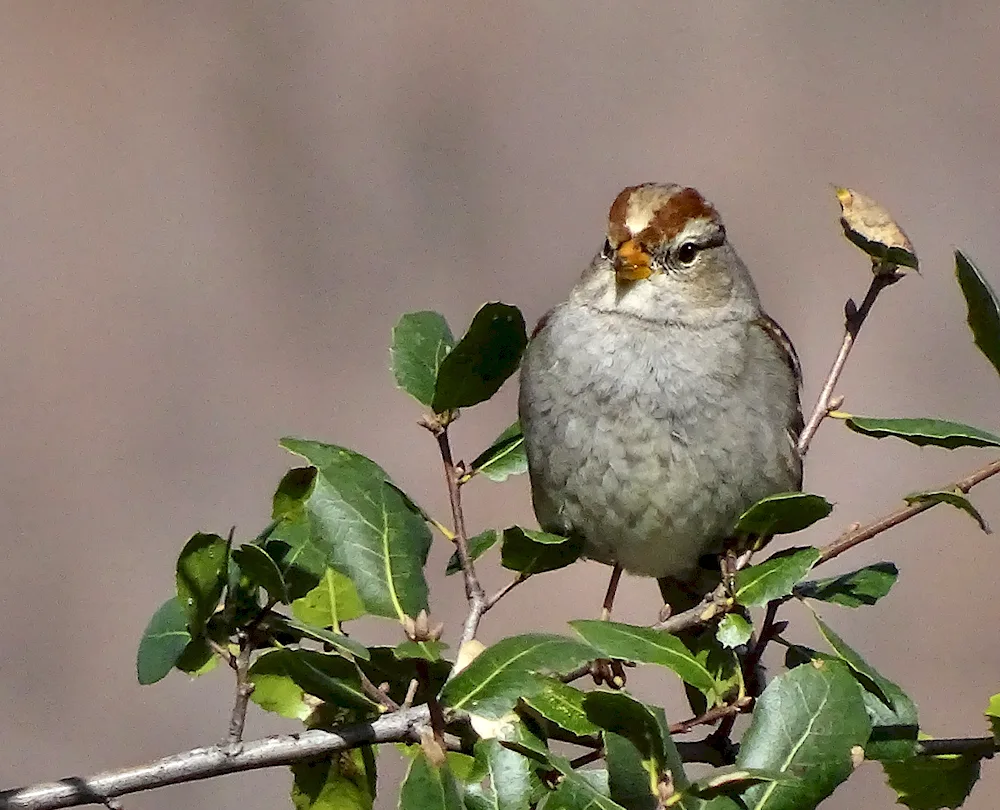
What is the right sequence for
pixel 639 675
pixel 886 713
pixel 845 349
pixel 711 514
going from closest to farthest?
1. pixel 886 713
2. pixel 845 349
3. pixel 711 514
4. pixel 639 675

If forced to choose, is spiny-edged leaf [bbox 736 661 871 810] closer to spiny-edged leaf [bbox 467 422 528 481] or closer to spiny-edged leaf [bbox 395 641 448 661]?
spiny-edged leaf [bbox 395 641 448 661]

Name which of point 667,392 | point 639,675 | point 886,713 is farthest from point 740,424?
point 639,675

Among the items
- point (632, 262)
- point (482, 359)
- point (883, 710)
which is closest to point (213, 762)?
point (482, 359)

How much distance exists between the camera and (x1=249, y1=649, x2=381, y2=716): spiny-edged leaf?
179 cm

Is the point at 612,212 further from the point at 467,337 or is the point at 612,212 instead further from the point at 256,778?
the point at 256,778

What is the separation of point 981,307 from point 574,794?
999 mm

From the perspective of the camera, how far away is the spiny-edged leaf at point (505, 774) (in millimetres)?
1762

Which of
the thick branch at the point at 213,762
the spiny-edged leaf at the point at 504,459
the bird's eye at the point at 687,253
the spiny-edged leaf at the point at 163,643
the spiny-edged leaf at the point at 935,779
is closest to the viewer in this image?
the thick branch at the point at 213,762

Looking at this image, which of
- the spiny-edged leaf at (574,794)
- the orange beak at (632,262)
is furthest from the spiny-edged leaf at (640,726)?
the orange beak at (632,262)

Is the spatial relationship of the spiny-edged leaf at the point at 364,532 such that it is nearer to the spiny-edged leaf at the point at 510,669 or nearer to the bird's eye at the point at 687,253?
the spiny-edged leaf at the point at 510,669

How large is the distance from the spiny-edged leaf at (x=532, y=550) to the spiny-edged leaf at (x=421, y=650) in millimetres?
368

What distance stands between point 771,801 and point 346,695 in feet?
1.93

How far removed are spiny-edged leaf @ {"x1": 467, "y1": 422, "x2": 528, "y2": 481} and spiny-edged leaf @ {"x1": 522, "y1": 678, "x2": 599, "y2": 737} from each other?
64cm

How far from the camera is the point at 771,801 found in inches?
70.7
